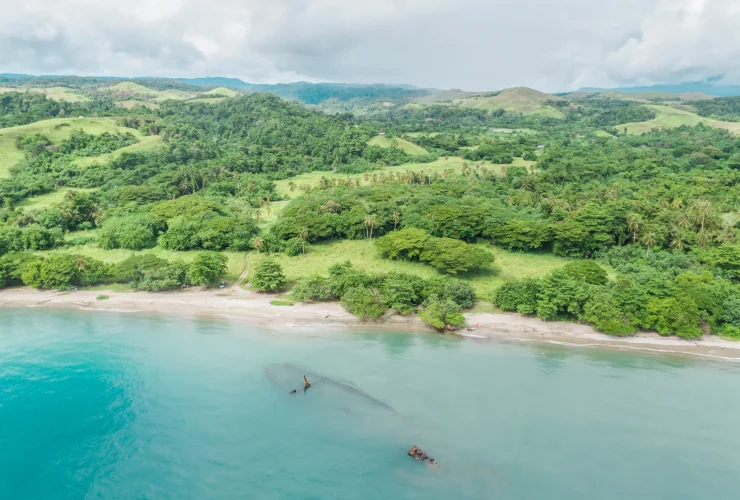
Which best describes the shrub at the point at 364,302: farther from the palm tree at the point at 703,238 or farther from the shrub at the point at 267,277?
the palm tree at the point at 703,238

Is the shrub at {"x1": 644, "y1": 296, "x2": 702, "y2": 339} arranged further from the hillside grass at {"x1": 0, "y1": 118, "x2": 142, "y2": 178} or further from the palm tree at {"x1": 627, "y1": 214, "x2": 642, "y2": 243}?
the hillside grass at {"x1": 0, "y1": 118, "x2": 142, "y2": 178}

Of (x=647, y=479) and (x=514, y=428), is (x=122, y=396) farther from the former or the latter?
(x=647, y=479)

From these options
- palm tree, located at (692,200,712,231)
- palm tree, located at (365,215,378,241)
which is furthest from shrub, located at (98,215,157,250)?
palm tree, located at (692,200,712,231)

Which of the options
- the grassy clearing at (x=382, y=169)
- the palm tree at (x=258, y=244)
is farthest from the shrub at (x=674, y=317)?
the grassy clearing at (x=382, y=169)

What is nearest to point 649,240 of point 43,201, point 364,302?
point 364,302

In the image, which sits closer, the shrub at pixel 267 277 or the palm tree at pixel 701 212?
the shrub at pixel 267 277
